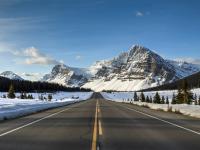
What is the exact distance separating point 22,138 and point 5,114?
13.8 metres

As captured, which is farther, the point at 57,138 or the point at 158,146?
the point at 57,138

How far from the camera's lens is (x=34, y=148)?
1173cm

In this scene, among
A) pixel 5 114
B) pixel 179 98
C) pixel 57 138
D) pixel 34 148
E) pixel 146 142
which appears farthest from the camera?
pixel 179 98

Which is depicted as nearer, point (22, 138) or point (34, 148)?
point (34, 148)

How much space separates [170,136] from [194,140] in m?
1.49

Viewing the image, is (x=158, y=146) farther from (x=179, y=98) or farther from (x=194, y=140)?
(x=179, y=98)

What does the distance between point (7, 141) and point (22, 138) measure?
38.9 inches

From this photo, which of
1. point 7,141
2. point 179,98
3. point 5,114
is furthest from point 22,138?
point 179,98

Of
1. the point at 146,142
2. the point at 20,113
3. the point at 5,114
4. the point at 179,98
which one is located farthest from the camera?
the point at 179,98

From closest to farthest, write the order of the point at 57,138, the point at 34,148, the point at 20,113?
the point at 34,148
the point at 57,138
the point at 20,113

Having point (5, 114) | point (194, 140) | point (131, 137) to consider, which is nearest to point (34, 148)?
point (131, 137)

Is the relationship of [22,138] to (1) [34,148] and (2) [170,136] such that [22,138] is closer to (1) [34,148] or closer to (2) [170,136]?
(1) [34,148]

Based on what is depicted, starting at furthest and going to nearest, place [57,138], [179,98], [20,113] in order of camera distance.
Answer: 1. [179,98]
2. [20,113]
3. [57,138]

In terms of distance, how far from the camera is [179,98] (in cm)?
11012
